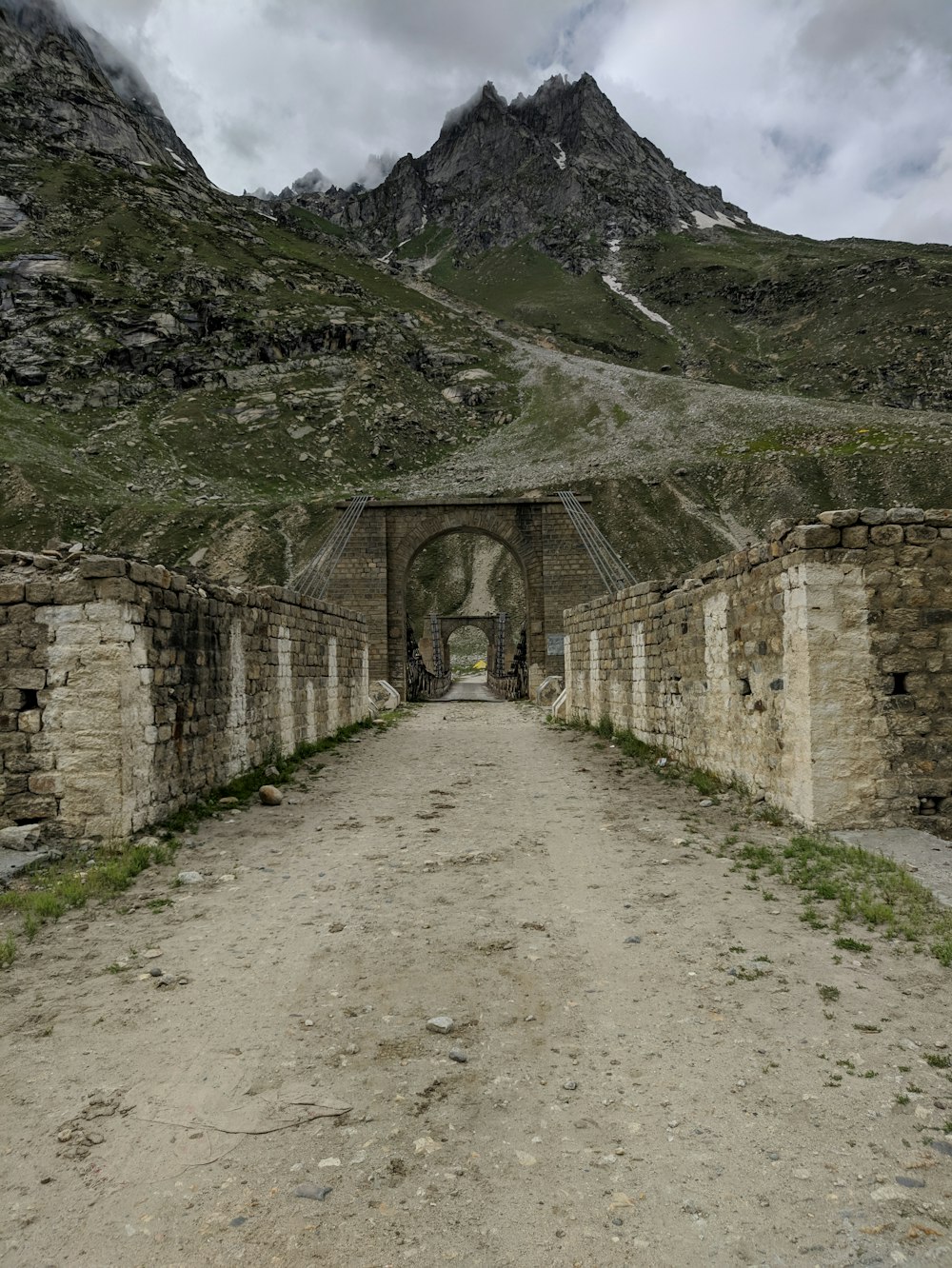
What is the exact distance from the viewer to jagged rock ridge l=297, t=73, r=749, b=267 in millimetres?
135000

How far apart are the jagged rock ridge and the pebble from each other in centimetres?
13949

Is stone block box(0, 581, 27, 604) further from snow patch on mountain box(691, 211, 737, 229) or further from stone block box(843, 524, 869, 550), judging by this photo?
snow patch on mountain box(691, 211, 737, 229)

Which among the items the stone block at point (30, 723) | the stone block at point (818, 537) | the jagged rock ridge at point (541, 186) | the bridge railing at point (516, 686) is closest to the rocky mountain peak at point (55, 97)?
the jagged rock ridge at point (541, 186)

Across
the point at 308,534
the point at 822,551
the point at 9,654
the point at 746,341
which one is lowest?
the point at 9,654

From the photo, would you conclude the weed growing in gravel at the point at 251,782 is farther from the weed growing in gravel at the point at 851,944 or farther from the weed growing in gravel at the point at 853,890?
the weed growing in gravel at the point at 851,944

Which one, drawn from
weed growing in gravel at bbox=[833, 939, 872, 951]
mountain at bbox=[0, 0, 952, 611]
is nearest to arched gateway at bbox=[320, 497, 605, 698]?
mountain at bbox=[0, 0, 952, 611]

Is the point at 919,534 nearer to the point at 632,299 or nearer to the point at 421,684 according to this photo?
the point at 421,684

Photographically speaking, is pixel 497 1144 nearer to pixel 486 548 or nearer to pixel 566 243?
pixel 486 548

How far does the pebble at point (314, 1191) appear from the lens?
215cm

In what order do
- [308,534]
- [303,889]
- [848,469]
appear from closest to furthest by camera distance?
[303,889], [308,534], [848,469]

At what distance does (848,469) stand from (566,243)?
Answer: 104671mm

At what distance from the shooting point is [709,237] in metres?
134

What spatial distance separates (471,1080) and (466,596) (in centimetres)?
4936

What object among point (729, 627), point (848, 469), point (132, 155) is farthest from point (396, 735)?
point (132, 155)
